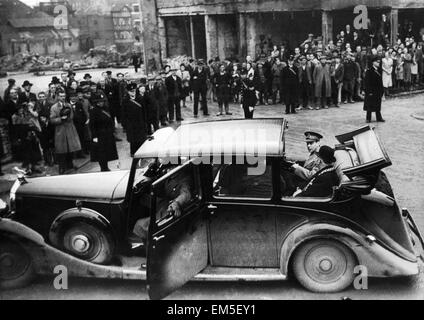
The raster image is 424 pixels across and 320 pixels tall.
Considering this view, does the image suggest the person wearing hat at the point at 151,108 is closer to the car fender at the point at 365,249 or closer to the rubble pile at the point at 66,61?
the car fender at the point at 365,249

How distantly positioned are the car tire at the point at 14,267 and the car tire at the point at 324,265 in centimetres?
287

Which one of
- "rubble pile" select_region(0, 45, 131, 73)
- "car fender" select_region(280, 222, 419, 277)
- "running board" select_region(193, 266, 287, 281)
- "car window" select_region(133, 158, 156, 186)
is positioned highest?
"rubble pile" select_region(0, 45, 131, 73)

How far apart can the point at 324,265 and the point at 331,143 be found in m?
6.33

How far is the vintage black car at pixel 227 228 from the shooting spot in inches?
184

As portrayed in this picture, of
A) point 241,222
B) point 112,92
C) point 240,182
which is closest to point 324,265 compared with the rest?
point 241,222

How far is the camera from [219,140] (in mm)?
5055

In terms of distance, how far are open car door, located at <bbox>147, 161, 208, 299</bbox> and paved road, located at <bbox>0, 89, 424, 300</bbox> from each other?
1.47ft

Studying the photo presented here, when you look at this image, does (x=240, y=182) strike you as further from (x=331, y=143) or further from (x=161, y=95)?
(x=161, y=95)

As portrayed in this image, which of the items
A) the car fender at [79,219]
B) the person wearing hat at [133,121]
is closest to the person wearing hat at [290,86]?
the person wearing hat at [133,121]

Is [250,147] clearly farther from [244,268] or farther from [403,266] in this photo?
[403,266]

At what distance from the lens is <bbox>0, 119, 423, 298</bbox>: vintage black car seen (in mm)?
4676

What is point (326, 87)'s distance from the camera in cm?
1499

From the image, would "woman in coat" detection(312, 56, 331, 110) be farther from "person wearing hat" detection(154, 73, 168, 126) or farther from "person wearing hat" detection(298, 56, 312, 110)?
"person wearing hat" detection(154, 73, 168, 126)

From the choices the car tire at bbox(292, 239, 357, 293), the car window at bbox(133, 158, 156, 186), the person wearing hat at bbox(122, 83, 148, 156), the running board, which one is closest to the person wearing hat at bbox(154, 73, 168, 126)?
the person wearing hat at bbox(122, 83, 148, 156)
